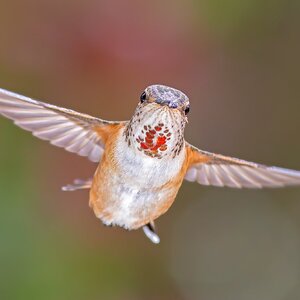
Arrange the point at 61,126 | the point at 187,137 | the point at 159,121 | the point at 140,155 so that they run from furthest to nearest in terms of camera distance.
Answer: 1. the point at 187,137
2. the point at 61,126
3. the point at 140,155
4. the point at 159,121

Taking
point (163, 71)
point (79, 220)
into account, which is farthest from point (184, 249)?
point (163, 71)

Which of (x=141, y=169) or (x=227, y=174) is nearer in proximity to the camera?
(x=141, y=169)

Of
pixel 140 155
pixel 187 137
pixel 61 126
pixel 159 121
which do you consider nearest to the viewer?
pixel 159 121

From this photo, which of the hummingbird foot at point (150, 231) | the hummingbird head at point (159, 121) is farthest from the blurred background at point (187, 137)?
the hummingbird head at point (159, 121)

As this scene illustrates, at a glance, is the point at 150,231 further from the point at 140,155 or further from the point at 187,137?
the point at 187,137

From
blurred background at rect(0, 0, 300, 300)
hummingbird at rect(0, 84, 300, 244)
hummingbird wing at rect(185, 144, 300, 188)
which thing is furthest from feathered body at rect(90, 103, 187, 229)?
blurred background at rect(0, 0, 300, 300)

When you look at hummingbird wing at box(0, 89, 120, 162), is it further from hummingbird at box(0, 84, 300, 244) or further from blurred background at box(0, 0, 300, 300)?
blurred background at box(0, 0, 300, 300)

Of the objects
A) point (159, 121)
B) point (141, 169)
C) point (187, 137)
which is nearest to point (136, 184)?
point (141, 169)

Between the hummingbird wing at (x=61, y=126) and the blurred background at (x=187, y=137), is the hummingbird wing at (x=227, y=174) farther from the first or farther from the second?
the blurred background at (x=187, y=137)
